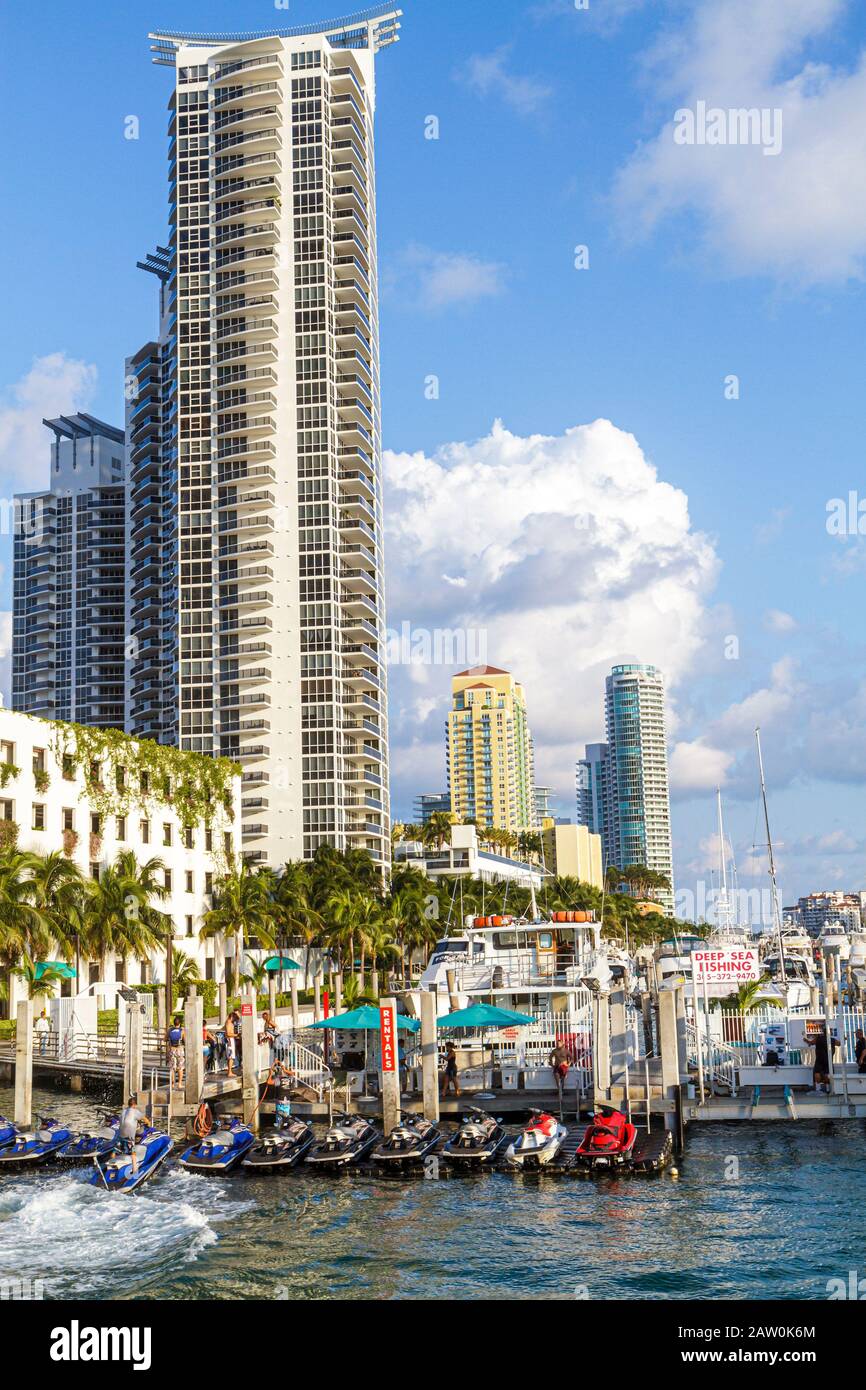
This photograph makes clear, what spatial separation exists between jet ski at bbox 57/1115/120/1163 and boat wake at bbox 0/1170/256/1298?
118 cm

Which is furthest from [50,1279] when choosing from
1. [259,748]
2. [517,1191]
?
[259,748]

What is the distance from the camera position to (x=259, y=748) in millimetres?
121938

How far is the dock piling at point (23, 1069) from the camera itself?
39.4m

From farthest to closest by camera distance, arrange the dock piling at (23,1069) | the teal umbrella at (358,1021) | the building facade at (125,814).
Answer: the building facade at (125,814), the teal umbrella at (358,1021), the dock piling at (23,1069)

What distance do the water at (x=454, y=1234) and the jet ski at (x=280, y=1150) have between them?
1.84 ft

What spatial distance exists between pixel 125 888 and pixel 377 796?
57936mm

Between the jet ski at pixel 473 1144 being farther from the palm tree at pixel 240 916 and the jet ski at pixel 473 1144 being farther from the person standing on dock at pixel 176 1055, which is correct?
the palm tree at pixel 240 916

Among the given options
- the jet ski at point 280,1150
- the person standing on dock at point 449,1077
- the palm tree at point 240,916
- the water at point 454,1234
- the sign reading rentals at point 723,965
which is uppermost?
the palm tree at point 240,916

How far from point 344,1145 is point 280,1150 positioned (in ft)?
5.60

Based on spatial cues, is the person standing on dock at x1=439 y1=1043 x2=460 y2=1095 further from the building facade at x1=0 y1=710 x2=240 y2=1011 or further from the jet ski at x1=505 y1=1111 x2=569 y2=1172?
the building facade at x1=0 y1=710 x2=240 y2=1011

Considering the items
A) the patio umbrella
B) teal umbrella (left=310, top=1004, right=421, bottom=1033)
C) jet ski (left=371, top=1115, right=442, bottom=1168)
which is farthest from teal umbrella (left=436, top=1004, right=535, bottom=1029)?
jet ski (left=371, top=1115, right=442, bottom=1168)

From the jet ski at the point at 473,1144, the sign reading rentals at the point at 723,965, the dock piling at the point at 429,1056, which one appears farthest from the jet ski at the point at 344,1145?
the sign reading rentals at the point at 723,965

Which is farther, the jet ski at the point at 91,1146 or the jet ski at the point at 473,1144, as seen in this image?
the jet ski at the point at 91,1146

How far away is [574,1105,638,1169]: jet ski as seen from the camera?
31.4 meters
